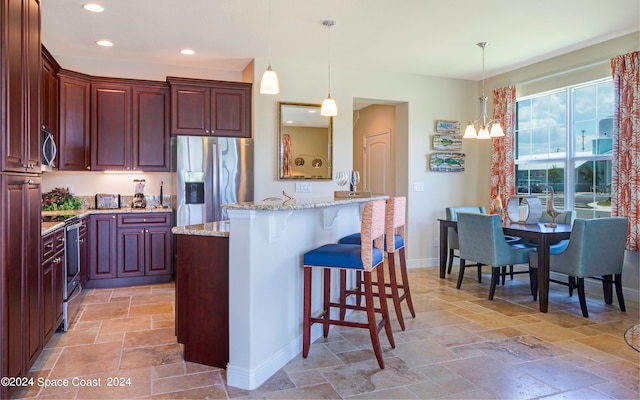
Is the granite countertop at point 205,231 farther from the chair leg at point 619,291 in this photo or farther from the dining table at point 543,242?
the chair leg at point 619,291

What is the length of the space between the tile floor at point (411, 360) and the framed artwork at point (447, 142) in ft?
8.79

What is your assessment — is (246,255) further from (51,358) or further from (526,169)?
(526,169)

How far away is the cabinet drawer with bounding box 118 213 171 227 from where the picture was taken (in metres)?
4.77

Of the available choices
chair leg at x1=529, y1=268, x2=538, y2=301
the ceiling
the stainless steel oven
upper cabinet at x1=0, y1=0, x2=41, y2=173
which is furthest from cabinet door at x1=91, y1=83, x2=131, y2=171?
chair leg at x1=529, y1=268, x2=538, y2=301

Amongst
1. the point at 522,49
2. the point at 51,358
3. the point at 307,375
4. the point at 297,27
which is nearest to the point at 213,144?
the point at 297,27

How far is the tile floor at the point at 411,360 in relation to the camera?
7.82ft

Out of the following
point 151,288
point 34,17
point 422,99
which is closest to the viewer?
point 34,17

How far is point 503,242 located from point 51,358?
3.90m


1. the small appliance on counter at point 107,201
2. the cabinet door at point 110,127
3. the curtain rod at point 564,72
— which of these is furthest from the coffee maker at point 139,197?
the curtain rod at point 564,72

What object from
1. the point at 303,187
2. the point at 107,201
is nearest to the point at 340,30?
the point at 303,187

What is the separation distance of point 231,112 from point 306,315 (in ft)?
10.3

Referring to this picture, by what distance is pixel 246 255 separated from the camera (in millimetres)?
2410

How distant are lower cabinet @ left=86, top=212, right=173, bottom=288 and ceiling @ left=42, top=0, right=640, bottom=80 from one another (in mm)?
1916

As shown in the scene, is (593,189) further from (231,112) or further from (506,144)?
(231,112)
